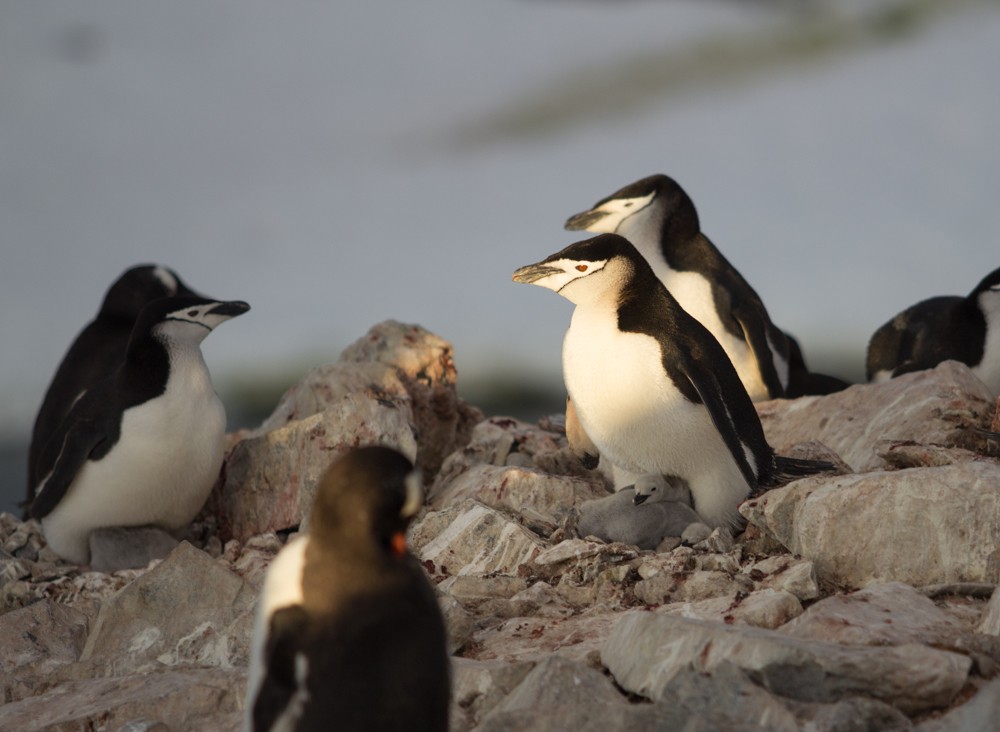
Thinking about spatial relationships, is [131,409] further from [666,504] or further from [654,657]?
[654,657]

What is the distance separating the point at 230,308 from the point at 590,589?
281 centimetres

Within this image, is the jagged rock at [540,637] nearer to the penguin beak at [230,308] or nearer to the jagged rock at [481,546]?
the jagged rock at [481,546]

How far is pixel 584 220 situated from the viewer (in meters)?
8.53

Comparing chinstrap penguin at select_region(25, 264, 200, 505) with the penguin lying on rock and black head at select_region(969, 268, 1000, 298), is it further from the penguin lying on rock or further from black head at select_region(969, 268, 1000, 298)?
black head at select_region(969, 268, 1000, 298)

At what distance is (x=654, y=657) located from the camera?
3.68 metres

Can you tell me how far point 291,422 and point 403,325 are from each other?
119cm

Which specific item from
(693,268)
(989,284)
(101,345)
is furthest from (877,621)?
(101,345)

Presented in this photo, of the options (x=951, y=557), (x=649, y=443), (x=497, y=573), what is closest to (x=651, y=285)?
(x=649, y=443)

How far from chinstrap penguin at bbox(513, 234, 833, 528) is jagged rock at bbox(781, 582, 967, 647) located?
5.22ft

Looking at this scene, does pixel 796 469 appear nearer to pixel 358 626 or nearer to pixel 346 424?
pixel 346 424

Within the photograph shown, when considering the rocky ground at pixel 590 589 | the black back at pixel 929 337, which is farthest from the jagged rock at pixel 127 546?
the black back at pixel 929 337

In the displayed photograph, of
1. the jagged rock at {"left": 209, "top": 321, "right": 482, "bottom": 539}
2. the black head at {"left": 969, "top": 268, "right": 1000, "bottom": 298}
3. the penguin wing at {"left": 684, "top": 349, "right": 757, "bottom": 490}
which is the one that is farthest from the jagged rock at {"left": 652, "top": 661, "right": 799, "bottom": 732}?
the black head at {"left": 969, "top": 268, "right": 1000, "bottom": 298}

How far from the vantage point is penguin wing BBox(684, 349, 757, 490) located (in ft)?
18.6

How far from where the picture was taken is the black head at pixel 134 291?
8.91 meters
